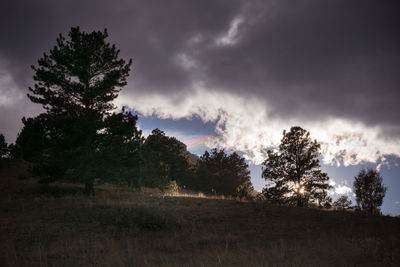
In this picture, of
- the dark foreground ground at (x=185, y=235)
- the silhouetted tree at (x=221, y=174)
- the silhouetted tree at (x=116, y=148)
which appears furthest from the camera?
the silhouetted tree at (x=221, y=174)

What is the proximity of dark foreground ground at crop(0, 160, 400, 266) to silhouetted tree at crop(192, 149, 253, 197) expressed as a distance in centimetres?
3108

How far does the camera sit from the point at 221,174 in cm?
5184

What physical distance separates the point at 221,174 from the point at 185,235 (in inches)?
1642

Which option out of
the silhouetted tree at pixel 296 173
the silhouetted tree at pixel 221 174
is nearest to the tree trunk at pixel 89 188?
the silhouetted tree at pixel 296 173

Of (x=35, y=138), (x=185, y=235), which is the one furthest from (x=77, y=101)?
(x=185, y=235)

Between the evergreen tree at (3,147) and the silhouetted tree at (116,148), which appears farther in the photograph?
the evergreen tree at (3,147)

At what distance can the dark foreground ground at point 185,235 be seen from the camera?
6785 millimetres

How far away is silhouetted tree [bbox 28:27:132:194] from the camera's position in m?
18.4

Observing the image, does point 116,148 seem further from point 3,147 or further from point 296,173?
point 3,147

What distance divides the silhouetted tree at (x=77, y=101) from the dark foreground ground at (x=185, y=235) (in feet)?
9.91

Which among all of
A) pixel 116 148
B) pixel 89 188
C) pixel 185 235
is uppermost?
pixel 116 148

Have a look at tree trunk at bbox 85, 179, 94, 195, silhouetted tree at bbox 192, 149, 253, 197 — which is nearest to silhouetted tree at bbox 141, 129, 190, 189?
silhouetted tree at bbox 192, 149, 253, 197

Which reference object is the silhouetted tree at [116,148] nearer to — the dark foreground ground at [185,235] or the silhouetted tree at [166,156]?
the dark foreground ground at [185,235]

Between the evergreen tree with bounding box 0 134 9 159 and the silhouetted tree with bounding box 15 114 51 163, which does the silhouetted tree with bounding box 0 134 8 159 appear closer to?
the evergreen tree with bounding box 0 134 9 159
